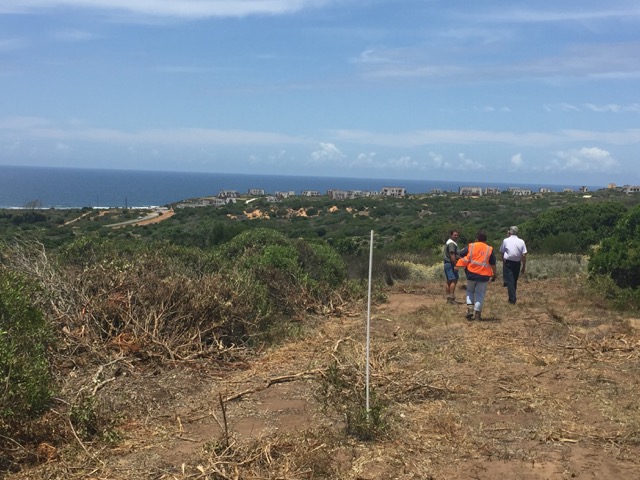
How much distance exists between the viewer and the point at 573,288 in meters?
13.4

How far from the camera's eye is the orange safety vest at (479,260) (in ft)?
32.2

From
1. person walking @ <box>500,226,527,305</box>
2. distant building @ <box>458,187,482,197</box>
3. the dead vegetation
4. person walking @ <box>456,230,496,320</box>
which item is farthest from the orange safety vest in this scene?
distant building @ <box>458,187,482,197</box>

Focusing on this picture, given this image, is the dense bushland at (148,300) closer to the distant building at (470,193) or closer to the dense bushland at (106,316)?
the dense bushland at (106,316)

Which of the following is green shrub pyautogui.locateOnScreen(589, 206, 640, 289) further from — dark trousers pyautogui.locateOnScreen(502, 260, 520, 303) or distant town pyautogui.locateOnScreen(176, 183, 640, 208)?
distant town pyautogui.locateOnScreen(176, 183, 640, 208)

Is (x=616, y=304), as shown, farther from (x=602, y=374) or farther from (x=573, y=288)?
(x=602, y=374)

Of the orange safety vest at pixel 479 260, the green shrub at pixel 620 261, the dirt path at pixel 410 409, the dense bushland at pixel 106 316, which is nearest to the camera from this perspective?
the dirt path at pixel 410 409

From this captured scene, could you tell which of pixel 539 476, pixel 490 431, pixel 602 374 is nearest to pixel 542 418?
pixel 490 431

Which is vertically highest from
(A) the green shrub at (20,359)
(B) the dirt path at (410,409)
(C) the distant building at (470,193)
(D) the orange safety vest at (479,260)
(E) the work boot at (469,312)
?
(C) the distant building at (470,193)

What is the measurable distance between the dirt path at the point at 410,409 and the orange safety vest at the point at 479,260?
838 mm

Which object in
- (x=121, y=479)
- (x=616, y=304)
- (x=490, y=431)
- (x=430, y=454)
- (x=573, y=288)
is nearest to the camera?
(x=121, y=479)

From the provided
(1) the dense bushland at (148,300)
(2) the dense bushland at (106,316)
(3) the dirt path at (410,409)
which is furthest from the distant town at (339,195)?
(3) the dirt path at (410,409)

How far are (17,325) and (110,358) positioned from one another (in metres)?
1.41

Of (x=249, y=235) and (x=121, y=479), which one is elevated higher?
(x=249, y=235)

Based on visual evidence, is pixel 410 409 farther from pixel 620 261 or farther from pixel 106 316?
pixel 620 261
